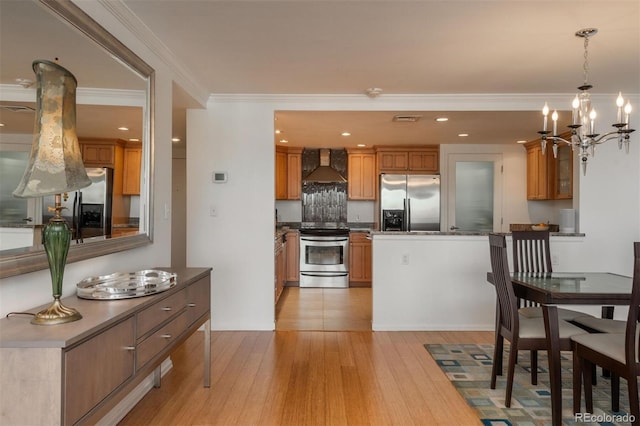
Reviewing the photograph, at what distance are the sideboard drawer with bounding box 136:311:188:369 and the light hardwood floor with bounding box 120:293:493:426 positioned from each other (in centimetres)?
58

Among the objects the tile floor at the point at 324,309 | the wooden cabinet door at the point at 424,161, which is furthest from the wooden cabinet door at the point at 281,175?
the wooden cabinet door at the point at 424,161

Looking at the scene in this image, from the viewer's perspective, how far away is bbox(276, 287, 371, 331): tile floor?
4.28 metres

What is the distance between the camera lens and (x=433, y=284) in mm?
4148

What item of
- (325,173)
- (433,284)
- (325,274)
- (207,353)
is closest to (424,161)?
(325,173)

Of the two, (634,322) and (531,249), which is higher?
(531,249)

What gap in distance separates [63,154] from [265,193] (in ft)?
8.19

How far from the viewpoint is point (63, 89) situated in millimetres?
1708

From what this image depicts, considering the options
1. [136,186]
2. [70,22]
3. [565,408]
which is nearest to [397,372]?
[565,408]

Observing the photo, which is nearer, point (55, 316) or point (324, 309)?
point (55, 316)

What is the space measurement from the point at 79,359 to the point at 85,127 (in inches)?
43.3

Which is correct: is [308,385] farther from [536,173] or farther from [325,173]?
[536,173]

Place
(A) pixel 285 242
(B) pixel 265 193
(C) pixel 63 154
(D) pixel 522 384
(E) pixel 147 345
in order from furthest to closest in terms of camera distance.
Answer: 1. (A) pixel 285 242
2. (B) pixel 265 193
3. (D) pixel 522 384
4. (E) pixel 147 345
5. (C) pixel 63 154

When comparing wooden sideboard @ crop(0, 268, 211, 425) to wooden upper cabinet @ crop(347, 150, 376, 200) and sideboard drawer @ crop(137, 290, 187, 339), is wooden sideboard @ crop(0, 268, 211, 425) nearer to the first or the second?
sideboard drawer @ crop(137, 290, 187, 339)

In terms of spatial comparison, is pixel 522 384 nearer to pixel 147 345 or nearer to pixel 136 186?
pixel 147 345
